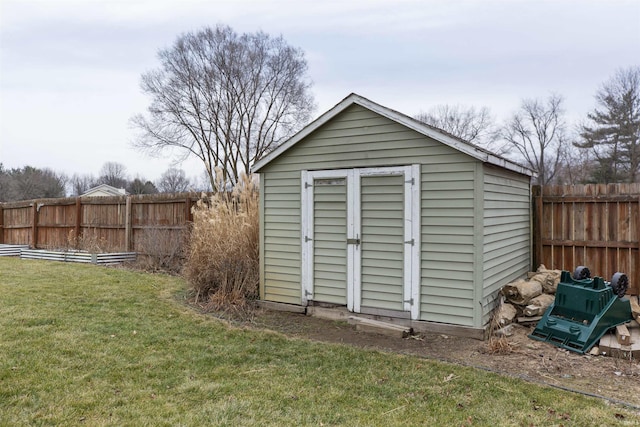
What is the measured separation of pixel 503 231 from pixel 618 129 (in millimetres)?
19697

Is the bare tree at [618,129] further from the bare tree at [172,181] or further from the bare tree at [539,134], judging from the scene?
the bare tree at [172,181]

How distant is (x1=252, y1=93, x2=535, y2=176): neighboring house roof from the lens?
15.1 feet

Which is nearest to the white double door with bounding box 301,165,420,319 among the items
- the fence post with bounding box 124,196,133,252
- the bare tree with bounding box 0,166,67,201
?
the fence post with bounding box 124,196,133,252

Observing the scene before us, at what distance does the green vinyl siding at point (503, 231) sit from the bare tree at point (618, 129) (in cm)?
1769

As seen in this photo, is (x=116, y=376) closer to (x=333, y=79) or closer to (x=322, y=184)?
(x=322, y=184)

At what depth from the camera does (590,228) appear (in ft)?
19.8

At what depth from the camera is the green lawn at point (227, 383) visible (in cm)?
283

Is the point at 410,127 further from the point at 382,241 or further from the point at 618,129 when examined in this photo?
the point at 618,129

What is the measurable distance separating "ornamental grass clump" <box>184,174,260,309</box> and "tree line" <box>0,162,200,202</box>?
1813cm

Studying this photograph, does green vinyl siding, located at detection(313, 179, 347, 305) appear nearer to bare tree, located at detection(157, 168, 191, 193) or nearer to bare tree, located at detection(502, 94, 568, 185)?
bare tree, located at detection(502, 94, 568, 185)

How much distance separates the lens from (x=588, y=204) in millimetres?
6023

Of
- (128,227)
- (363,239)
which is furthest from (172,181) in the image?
(363,239)

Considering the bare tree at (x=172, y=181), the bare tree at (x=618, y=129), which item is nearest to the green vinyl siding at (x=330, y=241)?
the bare tree at (x=618, y=129)

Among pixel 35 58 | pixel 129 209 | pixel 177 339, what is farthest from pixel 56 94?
pixel 177 339
